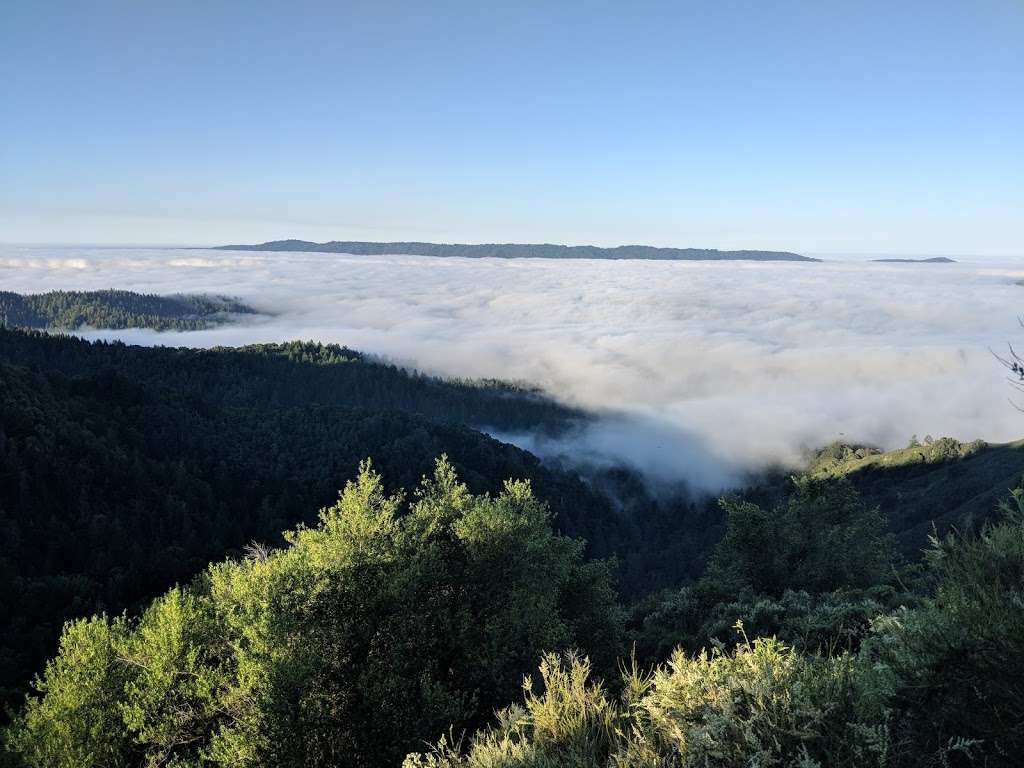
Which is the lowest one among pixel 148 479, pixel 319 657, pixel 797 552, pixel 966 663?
pixel 148 479

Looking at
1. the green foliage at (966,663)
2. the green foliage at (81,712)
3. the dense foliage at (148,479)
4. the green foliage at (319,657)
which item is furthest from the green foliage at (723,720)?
the dense foliage at (148,479)

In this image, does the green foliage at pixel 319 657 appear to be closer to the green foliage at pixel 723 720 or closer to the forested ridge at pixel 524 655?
the forested ridge at pixel 524 655

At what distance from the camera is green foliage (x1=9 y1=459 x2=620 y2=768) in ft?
50.5

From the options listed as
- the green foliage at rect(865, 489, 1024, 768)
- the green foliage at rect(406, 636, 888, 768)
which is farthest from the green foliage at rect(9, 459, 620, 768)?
the green foliage at rect(865, 489, 1024, 768)

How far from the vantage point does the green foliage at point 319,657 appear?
50.5 ft

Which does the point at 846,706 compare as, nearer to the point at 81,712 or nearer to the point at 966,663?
the point at 966,663

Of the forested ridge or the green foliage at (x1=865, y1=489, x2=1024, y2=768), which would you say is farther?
the forested ridge

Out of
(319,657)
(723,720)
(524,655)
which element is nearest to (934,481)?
(524,655)

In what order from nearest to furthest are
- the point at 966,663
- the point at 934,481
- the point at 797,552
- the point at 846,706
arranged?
1. the point at 846,706
2. the point at 966,663
3. the point at 797,552
4. the point at 934,481

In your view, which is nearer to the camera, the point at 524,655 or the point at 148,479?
the point at 524,655

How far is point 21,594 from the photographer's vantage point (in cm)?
7500

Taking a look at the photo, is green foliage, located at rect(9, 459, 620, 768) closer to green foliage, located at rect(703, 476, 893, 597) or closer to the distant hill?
green foliage, located at rect(703, 476, 893, 597)

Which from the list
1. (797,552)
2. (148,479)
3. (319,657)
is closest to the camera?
(319,657)

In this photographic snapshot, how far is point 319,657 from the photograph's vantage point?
16.1m
